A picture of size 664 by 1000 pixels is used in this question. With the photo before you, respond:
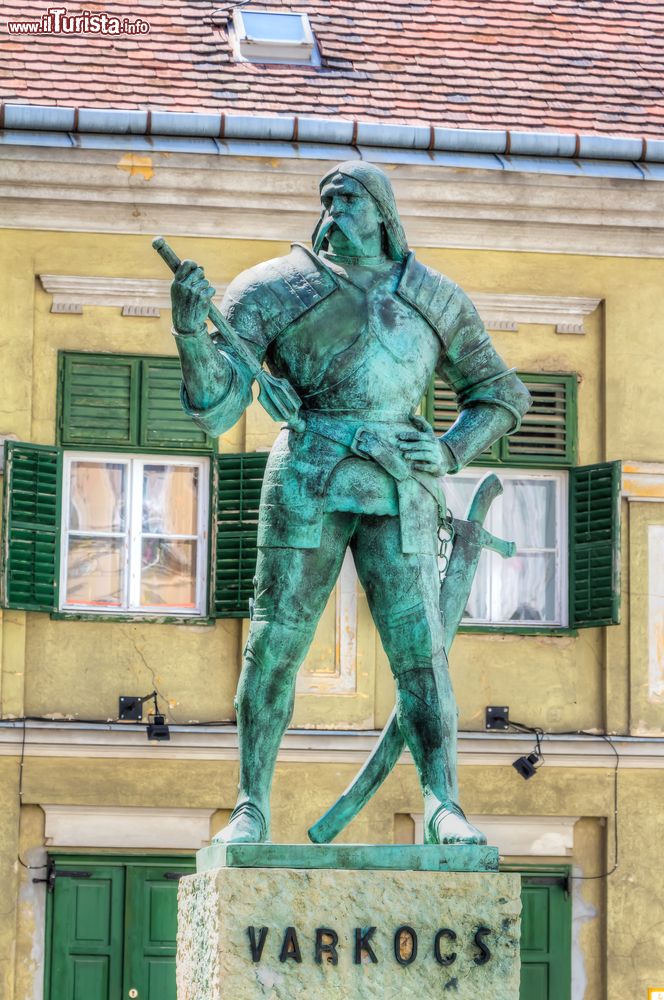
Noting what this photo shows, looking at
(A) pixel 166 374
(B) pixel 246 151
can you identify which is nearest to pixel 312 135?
(B) pixel 246 151

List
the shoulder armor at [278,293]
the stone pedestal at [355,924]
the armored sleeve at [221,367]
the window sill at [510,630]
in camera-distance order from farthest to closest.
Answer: the window sill at [510,630], the shoulder armor at [278,293], the armored sleeve at [221,367], the stone pedestal at [355,924]

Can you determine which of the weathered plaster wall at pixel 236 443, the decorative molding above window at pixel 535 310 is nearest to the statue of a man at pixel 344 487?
the weathered plaster wall at pixel 236 443

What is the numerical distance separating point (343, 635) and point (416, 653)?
909cm

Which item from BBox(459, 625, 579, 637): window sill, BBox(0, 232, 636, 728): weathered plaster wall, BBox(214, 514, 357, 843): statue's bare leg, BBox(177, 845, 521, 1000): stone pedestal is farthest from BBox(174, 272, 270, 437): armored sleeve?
BBox(459, 625, 579, 637): window sill

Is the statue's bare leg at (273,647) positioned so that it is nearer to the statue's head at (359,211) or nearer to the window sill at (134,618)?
the statue's head at (359,211)

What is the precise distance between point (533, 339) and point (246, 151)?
2277 millimetres

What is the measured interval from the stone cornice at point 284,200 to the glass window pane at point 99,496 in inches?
59.7

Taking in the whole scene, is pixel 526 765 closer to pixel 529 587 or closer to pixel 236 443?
pixel 529 587

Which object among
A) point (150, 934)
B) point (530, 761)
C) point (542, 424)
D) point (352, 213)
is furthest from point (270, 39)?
point (352, 213)

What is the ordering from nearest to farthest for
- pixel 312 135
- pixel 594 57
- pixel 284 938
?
pixel 284 938 → pixel 312 135 → pixel 594 57

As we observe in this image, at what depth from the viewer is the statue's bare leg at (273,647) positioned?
30.5 feet

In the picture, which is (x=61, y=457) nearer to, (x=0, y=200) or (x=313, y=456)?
(x=0, y=200)

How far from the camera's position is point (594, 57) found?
19.6 metres

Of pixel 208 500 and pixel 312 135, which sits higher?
pixel 312 135
